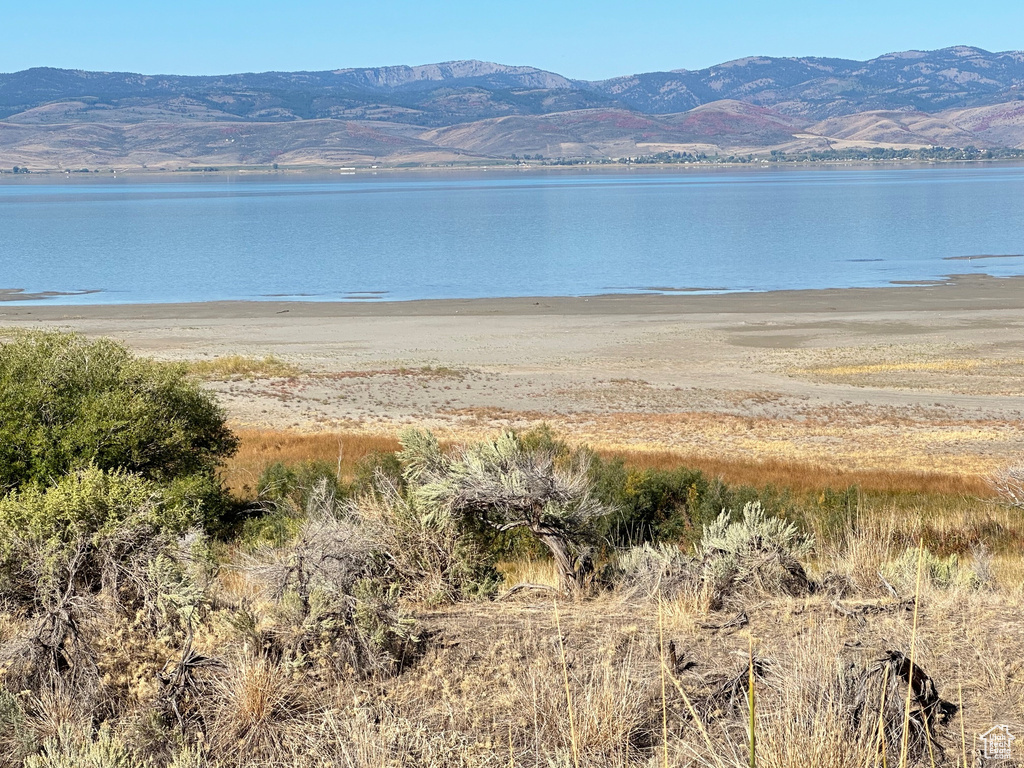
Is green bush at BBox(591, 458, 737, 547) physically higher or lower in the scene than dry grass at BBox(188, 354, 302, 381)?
higher

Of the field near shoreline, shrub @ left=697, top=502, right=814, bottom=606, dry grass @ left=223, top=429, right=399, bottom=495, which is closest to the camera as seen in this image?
the field near shoreline

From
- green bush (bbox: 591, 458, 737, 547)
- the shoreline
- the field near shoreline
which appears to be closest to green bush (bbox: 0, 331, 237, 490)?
A: the field near shoreline

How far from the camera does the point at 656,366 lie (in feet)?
111

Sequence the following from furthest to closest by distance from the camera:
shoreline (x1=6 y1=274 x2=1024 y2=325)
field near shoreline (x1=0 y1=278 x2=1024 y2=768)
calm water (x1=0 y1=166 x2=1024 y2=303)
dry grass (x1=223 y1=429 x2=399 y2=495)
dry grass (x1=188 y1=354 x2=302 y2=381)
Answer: calm water (x1=0 y1=166 x2=1024 y2=303), shoreline (x1=6 y1=274 x2=1024 y2=325), dry grass (x1=188 y1=354 x2=302 y2=381), dry grass (x1=223 y1=429 x2=399 y2=495), field near shoreline (x1=0 y1=278 x2=1024 y2=768)

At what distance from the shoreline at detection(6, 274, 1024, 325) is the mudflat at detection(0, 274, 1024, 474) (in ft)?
0.60

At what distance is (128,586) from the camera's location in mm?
5410

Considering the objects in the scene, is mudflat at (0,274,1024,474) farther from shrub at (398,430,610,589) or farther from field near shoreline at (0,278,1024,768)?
shrub at (398,430,610,589)

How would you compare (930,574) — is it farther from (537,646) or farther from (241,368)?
(241,368)

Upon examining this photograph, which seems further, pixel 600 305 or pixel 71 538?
pixel 600 305

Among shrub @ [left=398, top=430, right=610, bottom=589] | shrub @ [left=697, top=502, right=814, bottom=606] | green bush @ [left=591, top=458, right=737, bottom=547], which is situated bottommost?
green bush @ [left=591, top=458, right=737, bottom=547]

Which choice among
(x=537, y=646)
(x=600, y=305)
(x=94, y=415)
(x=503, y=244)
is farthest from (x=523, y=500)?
(x=503, y=244)

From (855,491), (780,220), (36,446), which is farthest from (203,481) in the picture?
(780,220)

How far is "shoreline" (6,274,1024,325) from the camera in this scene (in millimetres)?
46000

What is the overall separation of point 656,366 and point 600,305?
1455cm
